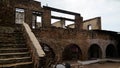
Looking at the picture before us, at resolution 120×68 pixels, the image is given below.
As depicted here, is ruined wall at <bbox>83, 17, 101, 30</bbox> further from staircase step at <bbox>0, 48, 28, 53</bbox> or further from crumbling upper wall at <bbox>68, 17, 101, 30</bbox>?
staircase step at <bbox>0, 48, 28, 53</bbox>

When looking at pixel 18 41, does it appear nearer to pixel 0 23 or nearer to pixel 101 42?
pixel 0 23

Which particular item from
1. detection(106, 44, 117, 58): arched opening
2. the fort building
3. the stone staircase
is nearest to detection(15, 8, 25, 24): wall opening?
the fort building

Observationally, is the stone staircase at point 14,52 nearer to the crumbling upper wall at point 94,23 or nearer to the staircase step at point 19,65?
the staircase step at point 19,65

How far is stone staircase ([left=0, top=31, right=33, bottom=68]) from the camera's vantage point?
5.78 m

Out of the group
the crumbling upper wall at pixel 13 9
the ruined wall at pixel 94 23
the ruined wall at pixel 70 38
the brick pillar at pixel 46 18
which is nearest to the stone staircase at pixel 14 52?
the crumbling upper wall at pixel 13 9

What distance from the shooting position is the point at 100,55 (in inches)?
753

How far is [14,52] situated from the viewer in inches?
264

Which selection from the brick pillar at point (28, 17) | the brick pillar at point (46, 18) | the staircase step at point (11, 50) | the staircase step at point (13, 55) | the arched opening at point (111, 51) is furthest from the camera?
the arched opening at point (111, 51)

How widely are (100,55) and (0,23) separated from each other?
1308cm

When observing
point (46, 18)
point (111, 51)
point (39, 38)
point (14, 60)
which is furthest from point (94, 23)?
point (14, 60)

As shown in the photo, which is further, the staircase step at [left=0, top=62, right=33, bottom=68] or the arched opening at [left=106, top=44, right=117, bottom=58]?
the arched opening at [left=106, top=44, right=117, bottom=58]

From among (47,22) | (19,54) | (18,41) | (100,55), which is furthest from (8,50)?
(100,55)

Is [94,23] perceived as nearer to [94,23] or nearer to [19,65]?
[94,23]

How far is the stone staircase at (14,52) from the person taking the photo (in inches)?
228
